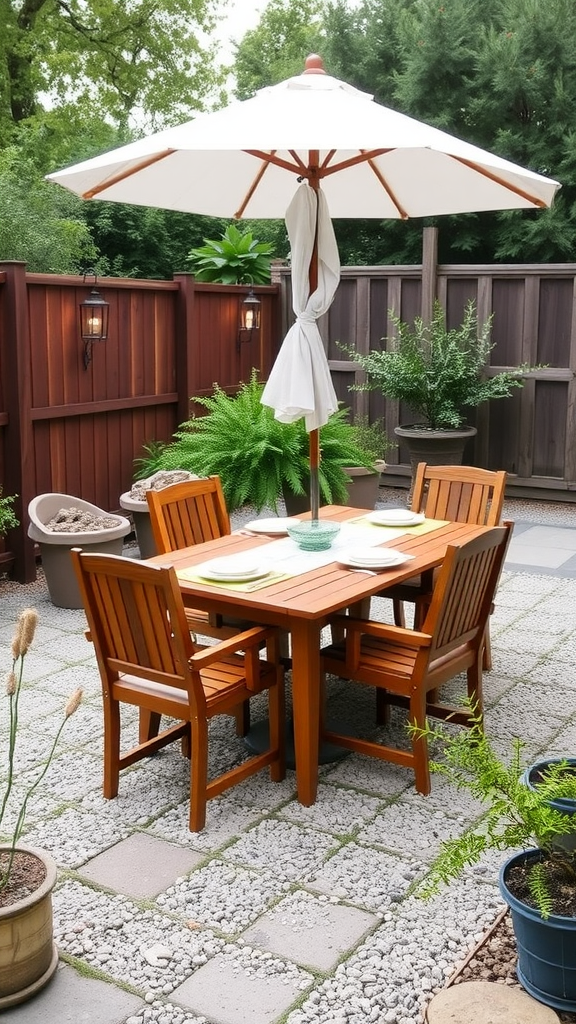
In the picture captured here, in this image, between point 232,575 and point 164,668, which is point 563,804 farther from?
point 232,575

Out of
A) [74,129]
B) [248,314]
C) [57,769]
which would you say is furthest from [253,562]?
[74,129]

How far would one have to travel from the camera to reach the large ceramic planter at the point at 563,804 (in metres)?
2.30

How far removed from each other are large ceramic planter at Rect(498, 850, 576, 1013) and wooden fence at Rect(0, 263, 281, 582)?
172 inches

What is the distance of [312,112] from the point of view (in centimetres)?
355

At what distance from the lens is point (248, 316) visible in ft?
27.8

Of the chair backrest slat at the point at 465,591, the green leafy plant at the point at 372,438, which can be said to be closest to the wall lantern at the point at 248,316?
the green leafy plant at the point at 372,438

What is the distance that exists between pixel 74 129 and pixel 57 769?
686 inches

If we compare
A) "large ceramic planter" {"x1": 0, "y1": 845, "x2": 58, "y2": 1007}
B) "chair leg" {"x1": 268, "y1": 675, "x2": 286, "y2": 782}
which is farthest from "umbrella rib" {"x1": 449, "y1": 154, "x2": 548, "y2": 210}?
"large ceramic planter" {"x1": 0, "y1": 845, "x2": 58, "y2": 1007}

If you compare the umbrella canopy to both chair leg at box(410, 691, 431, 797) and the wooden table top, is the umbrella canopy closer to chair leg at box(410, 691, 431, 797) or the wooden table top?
the wooden table top

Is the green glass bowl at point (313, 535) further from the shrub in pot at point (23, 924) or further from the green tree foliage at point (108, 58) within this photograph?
the green tree foliage at point (108, 58)

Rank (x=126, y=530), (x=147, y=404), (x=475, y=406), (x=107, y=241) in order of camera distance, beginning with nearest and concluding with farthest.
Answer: (x=126, y=530)
(x=147, y=404)
(x=475, y=406)
(x=107, y=241)

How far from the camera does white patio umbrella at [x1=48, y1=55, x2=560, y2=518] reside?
3.45 m

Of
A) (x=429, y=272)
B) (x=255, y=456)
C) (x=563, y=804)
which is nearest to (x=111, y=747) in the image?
(x=563, y=804)

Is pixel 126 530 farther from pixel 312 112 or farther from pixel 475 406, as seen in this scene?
pixel 475 406
